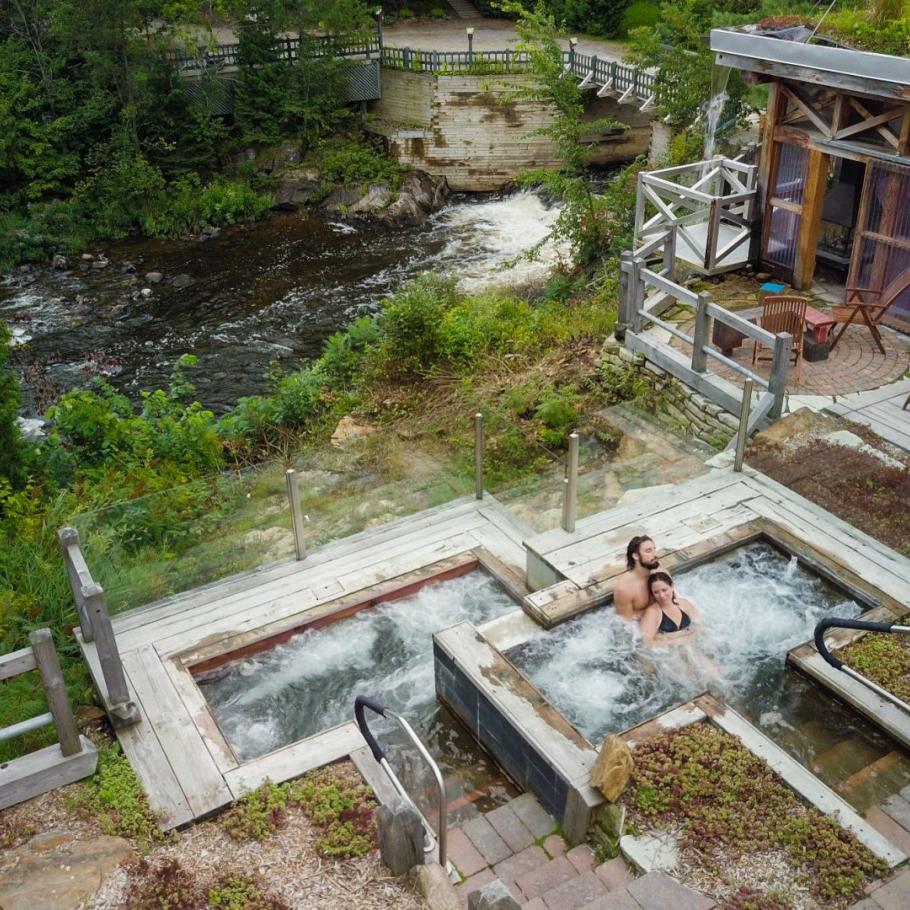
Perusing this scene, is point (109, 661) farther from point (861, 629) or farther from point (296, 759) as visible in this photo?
point (861, 629)

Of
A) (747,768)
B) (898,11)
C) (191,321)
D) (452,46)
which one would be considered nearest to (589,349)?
(898,11)

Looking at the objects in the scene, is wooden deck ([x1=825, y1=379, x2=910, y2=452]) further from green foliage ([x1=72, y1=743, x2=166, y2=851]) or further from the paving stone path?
green foliage ([x1=72, y1=743, x2=166, y2=851])

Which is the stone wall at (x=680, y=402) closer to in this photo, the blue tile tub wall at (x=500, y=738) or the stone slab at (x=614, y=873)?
the blue tile tub wall at (x=500, y=738)

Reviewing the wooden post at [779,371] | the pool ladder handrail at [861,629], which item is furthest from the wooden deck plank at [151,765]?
the wooden post at [779,371]

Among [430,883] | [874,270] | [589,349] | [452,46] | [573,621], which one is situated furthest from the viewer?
[452,46]

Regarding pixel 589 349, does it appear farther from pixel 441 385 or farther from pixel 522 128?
pixel 522 128

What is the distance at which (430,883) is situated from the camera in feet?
17.1

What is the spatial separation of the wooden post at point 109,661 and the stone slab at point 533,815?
2647mm

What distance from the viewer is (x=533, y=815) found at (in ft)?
19.8

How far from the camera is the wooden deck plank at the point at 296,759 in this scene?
6203 millimetres

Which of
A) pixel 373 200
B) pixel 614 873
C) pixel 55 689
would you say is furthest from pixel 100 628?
pixel 373 200

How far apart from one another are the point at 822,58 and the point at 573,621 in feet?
24.3

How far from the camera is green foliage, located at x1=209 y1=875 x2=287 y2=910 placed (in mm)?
5262

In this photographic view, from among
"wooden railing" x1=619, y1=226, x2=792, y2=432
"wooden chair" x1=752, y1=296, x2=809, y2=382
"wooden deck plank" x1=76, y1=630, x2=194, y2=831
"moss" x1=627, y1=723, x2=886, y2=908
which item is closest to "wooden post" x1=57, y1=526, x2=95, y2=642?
"wooden deck plank" x1=76, y1=630, x2=194, y2=831
